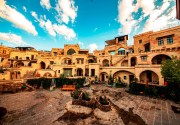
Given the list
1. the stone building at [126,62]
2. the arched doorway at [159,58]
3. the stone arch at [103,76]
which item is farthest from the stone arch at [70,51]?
the arched doorway at [159,58]

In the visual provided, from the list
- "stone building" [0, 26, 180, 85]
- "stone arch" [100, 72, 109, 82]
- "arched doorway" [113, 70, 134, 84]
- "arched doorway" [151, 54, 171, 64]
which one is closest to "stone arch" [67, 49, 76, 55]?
"stone building" [0, 26, 180, 85]

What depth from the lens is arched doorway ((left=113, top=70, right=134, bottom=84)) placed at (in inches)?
921

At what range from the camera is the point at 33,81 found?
59.2ft

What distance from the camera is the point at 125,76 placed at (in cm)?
2403

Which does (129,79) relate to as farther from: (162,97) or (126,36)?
(126,36)

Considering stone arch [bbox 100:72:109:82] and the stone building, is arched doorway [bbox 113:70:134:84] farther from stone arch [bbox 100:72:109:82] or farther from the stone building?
stone arch [bbox 100:72:109:82]

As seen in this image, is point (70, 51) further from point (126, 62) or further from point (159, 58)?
point (159, 58)

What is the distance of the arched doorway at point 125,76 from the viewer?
76.8 feet

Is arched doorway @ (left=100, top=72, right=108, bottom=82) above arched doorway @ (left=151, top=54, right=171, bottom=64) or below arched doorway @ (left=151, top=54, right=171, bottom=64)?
below

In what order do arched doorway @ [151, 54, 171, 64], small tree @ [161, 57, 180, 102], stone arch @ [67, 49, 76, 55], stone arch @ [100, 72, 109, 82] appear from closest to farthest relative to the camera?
1. small tree @ [161, 57, 180, 102]
2. arched doorway @ [151, 54, 171, 64]
3. stone arch @ [100, 72, 109, 82]
4. stone arch @ [67, 49, 76, 55]

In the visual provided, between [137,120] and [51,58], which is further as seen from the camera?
[51,58]

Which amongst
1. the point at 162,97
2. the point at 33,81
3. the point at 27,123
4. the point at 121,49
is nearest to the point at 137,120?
the point at 162,97

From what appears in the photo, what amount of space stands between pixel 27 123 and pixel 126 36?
3709cm

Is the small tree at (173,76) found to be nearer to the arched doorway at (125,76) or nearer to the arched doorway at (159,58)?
the arched doorway at (125,76)
